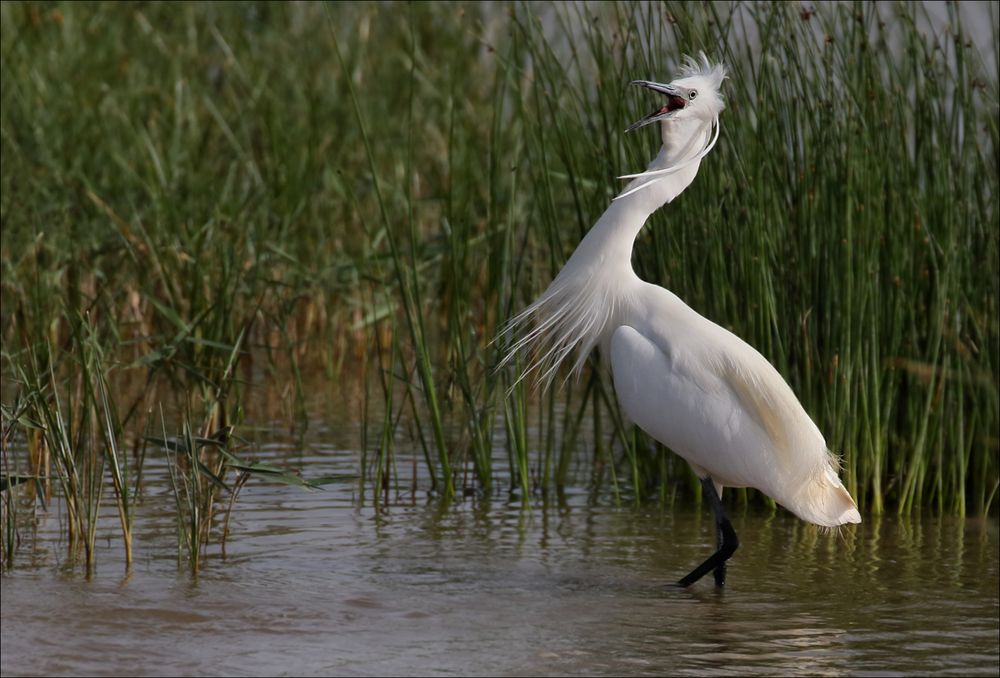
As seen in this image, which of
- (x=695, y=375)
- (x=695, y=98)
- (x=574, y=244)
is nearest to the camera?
(x=695, y=98)

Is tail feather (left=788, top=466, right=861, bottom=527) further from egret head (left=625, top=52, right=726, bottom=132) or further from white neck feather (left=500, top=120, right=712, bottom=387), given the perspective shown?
egret head (left=625, top=52, right=726, bottom=132)

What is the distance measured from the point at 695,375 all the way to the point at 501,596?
2.69ft

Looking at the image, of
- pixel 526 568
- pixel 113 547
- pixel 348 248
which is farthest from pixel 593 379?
pixel 348 248

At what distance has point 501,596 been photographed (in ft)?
14.7

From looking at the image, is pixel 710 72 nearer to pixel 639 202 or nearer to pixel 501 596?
pixel 639 202

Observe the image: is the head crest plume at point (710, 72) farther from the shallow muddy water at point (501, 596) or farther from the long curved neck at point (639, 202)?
the shallow muddy water at point (501, 596)

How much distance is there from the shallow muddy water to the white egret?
11.7 inches

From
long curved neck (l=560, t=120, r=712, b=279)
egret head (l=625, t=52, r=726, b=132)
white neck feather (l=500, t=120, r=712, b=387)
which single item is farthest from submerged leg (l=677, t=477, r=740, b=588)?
egret head (l=625, t=52, r=726, b=132)

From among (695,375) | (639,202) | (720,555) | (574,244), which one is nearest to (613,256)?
(639,202)

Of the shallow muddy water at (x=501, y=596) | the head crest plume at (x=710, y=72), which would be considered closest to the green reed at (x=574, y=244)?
the shallow muddy water at (x=501, y=596)

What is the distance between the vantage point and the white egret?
442cm

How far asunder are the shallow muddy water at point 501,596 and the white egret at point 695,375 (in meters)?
0.30

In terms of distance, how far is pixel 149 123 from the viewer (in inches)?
317

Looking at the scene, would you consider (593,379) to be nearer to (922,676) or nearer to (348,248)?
(922,676)
